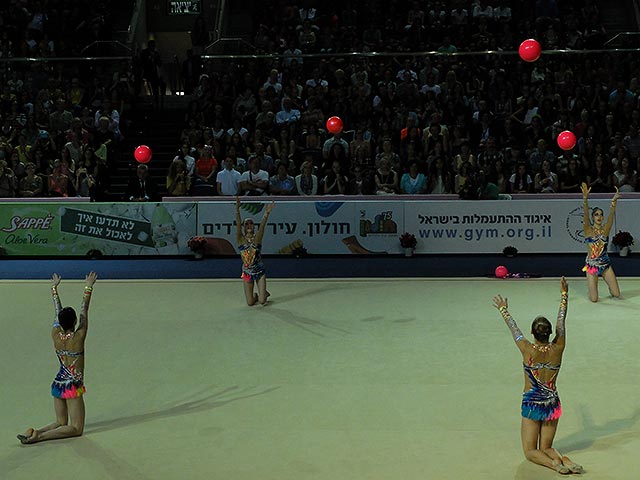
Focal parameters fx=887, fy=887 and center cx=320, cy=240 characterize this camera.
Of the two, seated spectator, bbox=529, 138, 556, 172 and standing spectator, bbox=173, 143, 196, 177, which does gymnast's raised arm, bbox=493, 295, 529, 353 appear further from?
standing spectator, bbox=173, 143, 196, 177

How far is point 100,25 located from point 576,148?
43.2 feet

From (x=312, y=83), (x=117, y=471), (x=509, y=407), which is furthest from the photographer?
(x=312, y=83)

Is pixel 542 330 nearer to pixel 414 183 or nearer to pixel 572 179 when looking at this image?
pixel 414 183

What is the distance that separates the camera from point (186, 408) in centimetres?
878

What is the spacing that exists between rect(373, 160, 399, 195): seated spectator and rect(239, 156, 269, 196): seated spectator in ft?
7.72

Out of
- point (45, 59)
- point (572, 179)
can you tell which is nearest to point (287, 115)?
point (45, 59)

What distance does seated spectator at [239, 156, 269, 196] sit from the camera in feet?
61.1

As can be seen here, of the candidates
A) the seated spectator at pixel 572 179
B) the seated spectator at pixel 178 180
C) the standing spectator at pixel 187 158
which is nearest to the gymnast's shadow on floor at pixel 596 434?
the seated spectator at pixel 572 179

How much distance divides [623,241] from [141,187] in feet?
32.4

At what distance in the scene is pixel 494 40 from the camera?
22.4m

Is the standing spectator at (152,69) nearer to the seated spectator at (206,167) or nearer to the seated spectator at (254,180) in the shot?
the seated spectator at (206,167)

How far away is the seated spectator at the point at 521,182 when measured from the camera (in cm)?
1859

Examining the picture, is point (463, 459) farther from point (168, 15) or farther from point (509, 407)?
point (168, 15)

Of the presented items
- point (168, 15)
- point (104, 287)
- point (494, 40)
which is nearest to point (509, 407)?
point (104, 287)
